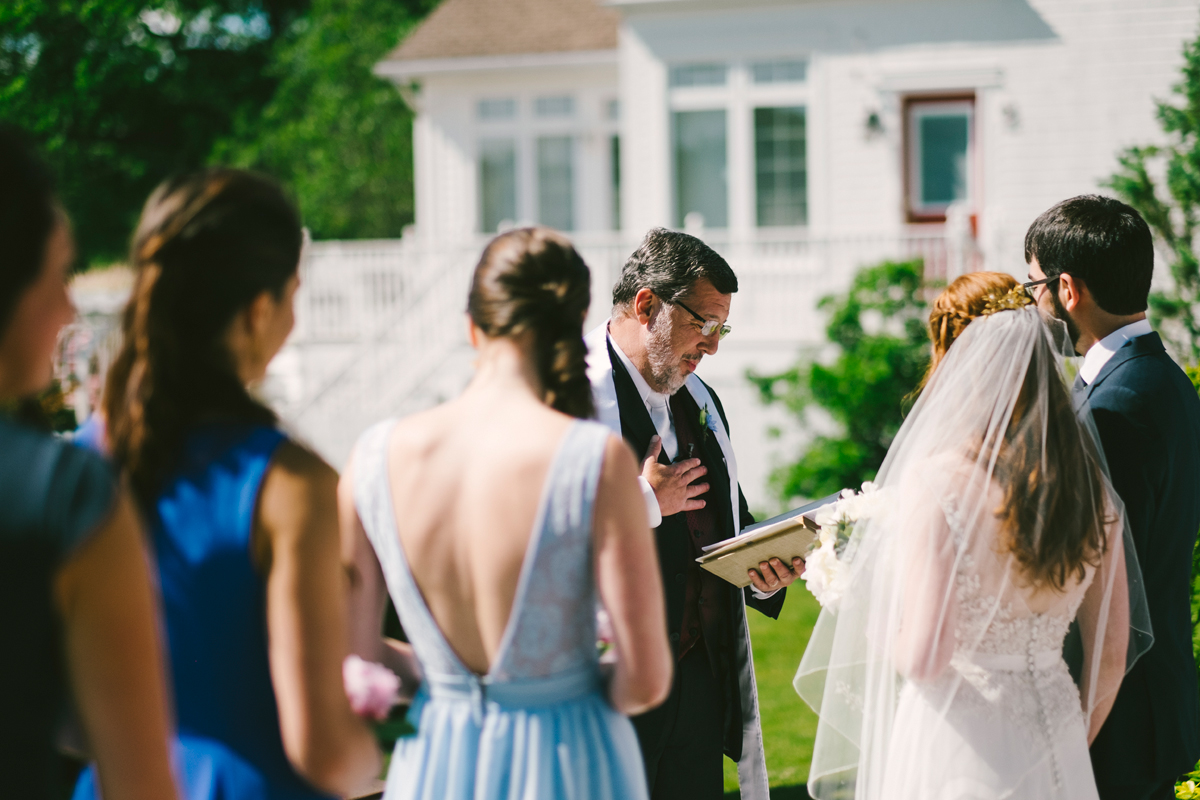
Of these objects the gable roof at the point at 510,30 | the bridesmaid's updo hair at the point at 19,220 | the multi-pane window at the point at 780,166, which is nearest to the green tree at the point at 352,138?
the gable roof at the point at 510,30

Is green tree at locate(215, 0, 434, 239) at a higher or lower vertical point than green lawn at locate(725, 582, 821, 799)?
higher

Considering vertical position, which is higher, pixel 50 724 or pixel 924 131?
pixel 924 131

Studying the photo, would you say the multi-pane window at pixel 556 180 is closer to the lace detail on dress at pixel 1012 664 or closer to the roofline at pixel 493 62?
A: the roofline at pixel 493 62

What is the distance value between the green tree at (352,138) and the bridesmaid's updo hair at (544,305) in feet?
75.4

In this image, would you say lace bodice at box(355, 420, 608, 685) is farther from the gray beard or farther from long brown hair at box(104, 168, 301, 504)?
the gray beard

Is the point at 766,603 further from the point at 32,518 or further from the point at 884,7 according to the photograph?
the point at 884,7

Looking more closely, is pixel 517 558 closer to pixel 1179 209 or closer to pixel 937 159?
pixel 1179 209

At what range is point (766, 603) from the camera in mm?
4086

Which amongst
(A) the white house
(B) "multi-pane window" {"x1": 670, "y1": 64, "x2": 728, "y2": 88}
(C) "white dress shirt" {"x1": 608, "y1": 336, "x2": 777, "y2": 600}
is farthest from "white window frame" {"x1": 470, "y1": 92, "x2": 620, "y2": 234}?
(C) "white dress shirt" {"x1": 608, "y1": 336, "x2": 777, "y2": 600}

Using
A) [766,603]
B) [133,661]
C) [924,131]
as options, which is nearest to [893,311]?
[924,131]

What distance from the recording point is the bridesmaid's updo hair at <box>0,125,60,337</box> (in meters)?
1.57

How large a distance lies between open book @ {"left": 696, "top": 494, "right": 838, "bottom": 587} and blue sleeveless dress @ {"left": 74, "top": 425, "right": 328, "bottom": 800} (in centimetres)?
168

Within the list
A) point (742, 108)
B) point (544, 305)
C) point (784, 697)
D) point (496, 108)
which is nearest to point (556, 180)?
point (496, 108)

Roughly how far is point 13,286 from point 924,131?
1415 centimetres
